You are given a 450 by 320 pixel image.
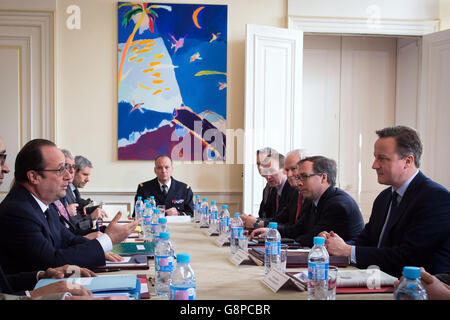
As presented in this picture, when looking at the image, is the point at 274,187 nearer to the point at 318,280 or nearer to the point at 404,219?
the point at 404,219

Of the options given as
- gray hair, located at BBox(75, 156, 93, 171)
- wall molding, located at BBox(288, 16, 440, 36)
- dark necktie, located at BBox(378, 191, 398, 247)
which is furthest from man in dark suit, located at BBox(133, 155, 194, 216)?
dark necktie, located at BBox(378, 191, 398, 247)

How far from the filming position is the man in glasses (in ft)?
14.8

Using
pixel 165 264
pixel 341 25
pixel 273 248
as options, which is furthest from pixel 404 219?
pixel 341 25

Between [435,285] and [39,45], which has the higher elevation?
[39,45]

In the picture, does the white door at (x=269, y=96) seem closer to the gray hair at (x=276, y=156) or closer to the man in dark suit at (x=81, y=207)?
the gray hair at (x=276, y=156)

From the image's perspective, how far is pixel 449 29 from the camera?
236 inches

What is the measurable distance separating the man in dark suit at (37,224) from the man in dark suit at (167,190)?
9.11ft

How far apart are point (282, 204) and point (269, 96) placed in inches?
77.5

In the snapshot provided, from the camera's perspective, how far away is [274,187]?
4840mm

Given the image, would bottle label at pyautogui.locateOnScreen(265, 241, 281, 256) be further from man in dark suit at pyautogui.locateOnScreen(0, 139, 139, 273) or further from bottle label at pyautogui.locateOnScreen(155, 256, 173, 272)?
man in dark suit at pyautogui.locateOnScreen(0, 139, 139, 273)

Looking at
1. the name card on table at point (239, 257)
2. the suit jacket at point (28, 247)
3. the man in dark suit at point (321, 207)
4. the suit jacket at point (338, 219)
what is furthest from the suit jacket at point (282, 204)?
the suit jacket at point (28, 247)

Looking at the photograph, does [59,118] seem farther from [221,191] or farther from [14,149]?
[221,191]
